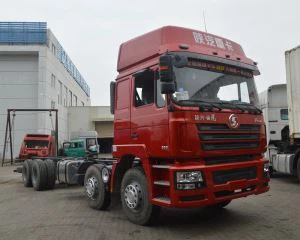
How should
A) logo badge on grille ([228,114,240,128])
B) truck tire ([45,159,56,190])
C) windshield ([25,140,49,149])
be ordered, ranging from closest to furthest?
logo badge on grille ([228,114,240,128])
truck tire ([45,159,56,190])
windshield ([25,140,49,149])

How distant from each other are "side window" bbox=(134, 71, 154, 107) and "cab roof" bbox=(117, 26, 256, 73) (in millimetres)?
329

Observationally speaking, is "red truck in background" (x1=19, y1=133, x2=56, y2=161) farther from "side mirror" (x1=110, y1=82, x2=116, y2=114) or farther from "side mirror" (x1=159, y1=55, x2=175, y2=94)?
"side mirror" (x1=159, y1=55, x2=175, y2=94)

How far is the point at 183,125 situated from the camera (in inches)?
265

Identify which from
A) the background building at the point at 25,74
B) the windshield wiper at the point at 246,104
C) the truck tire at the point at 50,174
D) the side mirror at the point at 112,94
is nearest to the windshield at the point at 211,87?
the windshield wiper at the point at 246,104

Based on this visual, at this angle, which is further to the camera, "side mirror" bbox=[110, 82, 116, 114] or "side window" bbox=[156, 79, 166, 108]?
"side mirror" bbox=[110, 82, 116, 114]

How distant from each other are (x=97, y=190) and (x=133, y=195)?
6.17 ft

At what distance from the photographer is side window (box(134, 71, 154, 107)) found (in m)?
7.50

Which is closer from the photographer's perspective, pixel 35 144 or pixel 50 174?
pixel 50 174

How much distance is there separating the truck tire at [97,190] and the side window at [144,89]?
2163mm

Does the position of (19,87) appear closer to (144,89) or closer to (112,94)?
(112,94)

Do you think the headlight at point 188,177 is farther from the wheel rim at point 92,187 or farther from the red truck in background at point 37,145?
the red truck in background at point 37,145

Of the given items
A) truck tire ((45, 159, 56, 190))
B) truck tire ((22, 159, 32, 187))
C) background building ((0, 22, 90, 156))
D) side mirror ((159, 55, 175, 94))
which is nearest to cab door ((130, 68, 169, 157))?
side mirror ((159, 55, 175, 94))

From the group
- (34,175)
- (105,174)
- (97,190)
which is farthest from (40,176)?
(105,174)

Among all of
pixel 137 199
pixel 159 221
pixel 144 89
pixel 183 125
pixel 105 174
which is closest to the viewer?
pixel 183 125
